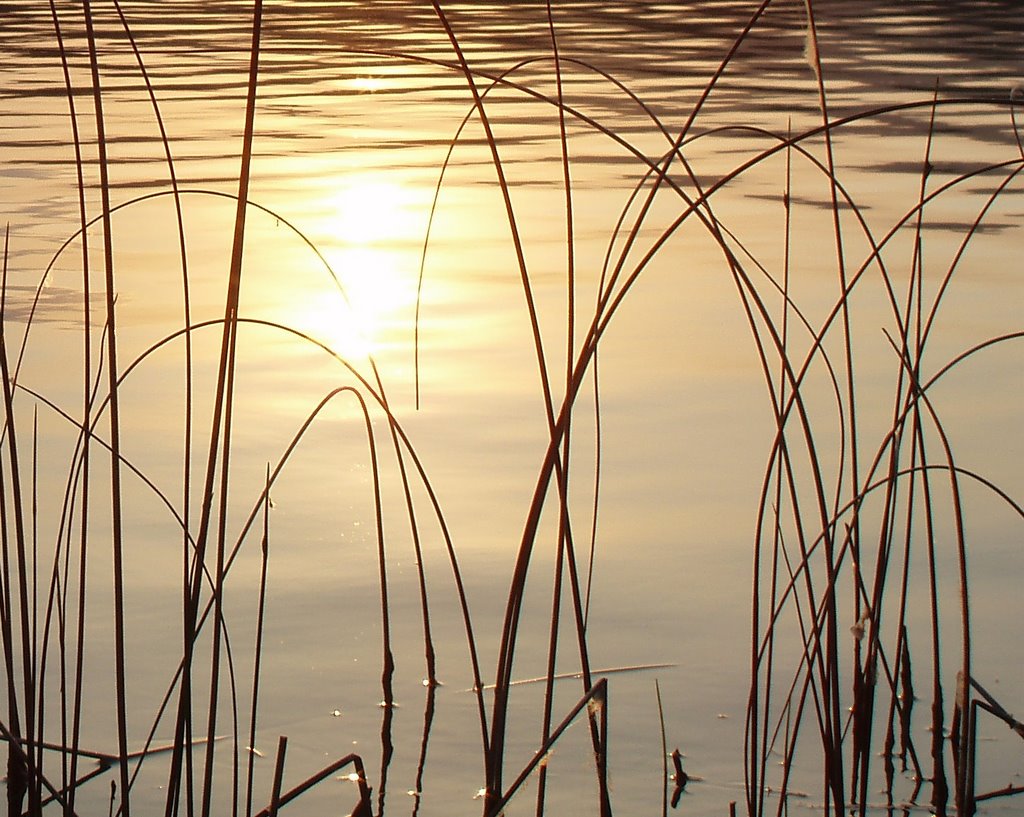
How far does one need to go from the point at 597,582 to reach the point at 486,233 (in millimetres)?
4138

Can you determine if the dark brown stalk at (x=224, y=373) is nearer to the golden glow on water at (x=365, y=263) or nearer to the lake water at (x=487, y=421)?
the lake water at (x=487, y=421)

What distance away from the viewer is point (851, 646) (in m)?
2.98

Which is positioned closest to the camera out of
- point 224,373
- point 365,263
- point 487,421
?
point 224,373

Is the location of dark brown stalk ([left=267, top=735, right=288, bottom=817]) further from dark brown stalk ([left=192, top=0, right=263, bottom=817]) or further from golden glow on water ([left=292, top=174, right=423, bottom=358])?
golden glow on water ([left=292, top=174, right=423, bottom=358])

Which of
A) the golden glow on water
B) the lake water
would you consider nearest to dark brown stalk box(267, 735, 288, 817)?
the lake water

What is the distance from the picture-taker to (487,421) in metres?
4.47

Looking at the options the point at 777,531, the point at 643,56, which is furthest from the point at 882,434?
the point at 643,56

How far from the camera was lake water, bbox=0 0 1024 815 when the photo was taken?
2641mm

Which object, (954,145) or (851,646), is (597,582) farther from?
(954,145)

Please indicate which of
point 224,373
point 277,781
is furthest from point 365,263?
point 224,373

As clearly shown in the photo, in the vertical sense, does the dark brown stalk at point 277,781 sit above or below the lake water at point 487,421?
above

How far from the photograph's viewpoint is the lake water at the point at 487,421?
2.64 meters

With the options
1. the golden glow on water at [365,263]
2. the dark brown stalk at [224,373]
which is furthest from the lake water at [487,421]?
the dark brown stalk at [224,373]

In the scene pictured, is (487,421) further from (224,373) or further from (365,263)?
(224,373)
